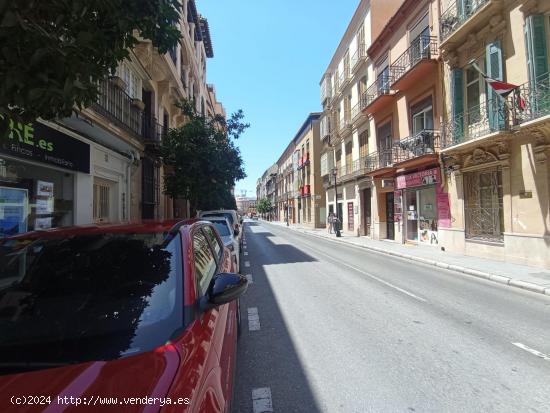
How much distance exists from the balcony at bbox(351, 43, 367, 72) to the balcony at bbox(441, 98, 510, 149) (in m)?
11.1

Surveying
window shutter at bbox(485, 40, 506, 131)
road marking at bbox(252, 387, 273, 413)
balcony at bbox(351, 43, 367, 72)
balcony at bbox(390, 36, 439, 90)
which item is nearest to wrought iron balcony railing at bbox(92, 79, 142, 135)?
road marking at bbox(252, 387, 273, 413)

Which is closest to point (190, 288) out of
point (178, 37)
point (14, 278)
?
point (14, 278)

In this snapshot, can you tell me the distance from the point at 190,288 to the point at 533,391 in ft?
10.9

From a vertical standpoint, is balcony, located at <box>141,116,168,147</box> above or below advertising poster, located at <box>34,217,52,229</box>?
above

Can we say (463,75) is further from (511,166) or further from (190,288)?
→ (190,288)

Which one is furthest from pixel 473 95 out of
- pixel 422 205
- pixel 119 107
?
pixel 119 107

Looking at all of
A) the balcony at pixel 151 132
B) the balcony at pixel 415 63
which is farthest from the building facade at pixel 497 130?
the balcony at pixel 151 132

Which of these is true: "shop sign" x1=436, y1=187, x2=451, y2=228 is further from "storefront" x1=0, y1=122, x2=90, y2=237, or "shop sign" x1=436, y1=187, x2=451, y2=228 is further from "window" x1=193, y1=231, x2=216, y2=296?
"window" x1=193, y1=231, x2=216, y2=296

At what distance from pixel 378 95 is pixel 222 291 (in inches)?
817

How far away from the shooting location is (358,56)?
25.7 metres

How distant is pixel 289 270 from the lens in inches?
440

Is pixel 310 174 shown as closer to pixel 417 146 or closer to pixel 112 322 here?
pixel 417 146

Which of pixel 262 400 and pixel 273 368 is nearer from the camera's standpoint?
pixel 262 400

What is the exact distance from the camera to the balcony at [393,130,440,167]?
16188 millimetres
